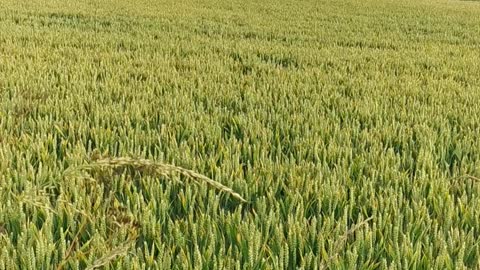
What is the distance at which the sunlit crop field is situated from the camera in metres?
1.38

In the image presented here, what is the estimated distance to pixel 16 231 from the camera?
1465 millimetres

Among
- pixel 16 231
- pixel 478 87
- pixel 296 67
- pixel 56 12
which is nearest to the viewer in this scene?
pixel 16 231

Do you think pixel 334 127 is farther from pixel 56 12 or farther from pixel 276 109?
pixel 56 12

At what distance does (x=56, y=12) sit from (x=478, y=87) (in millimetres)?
9561

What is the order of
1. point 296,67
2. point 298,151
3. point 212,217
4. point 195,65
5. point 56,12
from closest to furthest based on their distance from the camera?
point 212,217, point 298,151, point 195,65, point 296,67, point 56,12

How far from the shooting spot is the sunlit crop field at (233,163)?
54.2 inches

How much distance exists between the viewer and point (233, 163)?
2084 mm

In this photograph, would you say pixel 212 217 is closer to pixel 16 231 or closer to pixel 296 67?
pixel 16 231

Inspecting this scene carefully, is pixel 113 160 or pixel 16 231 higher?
pixel 113 160

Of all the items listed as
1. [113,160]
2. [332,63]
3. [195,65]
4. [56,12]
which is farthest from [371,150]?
[56,12]

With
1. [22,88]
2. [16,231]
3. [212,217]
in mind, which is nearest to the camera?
[16,231]

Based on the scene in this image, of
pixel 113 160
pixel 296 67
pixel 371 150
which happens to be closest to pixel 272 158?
pixel 371 150

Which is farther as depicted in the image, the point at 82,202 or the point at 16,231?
the point at 82,202

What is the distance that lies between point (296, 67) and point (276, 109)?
229 cm
